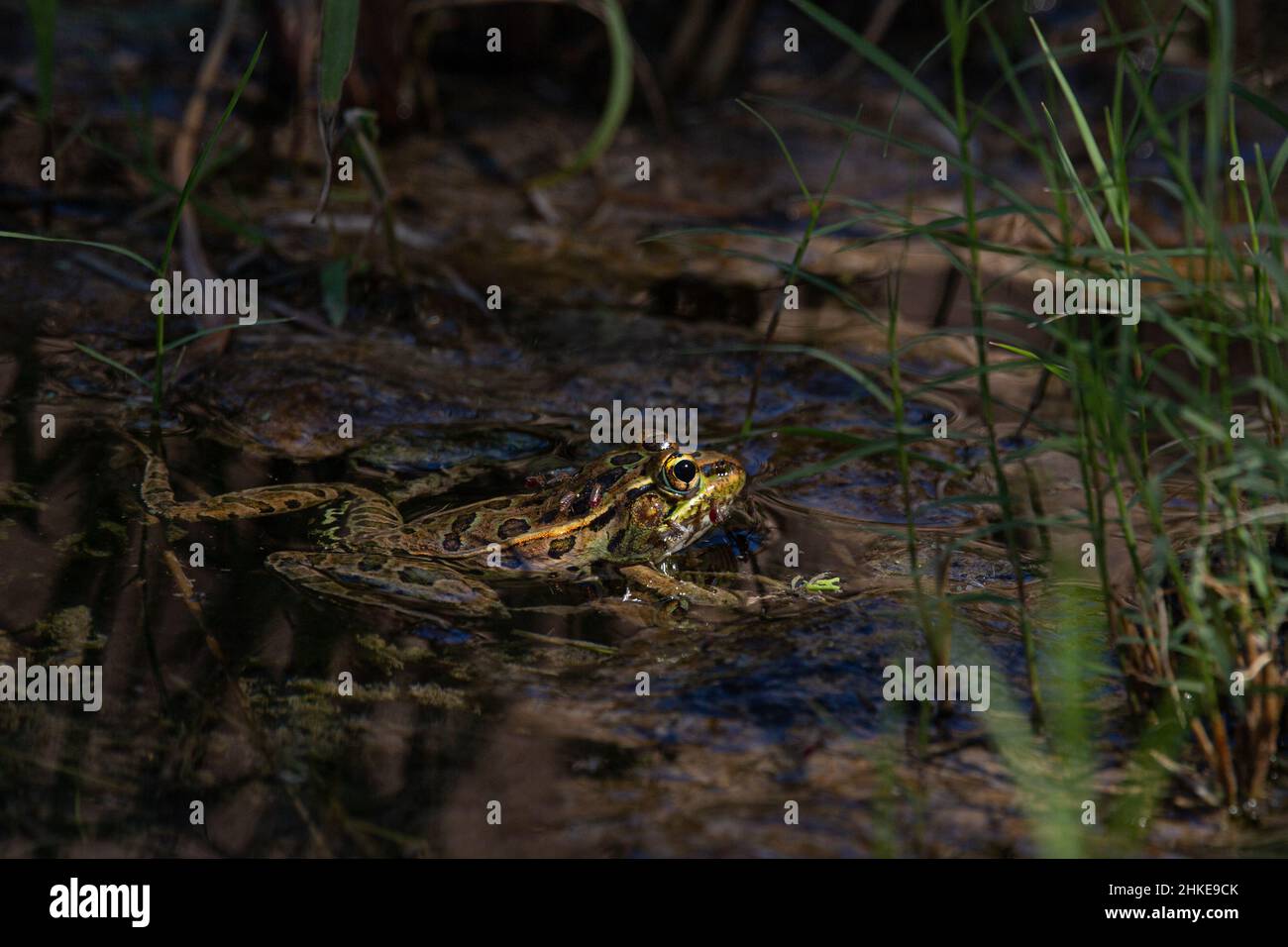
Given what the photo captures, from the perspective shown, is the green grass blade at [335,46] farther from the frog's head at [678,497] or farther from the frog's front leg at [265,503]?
the frog's head at [678,497]

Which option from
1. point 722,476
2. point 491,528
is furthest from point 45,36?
point 722,476

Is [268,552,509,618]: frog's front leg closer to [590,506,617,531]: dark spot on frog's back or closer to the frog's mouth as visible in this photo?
[590,506,617,531]: dark spot on frog's back

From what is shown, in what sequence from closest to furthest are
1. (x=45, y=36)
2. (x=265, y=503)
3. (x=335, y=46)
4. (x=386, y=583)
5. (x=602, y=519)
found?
1. (x=386, y=583)
2. (x=265, y=503)
3. (x=335, y=46)
4. (x=602, y=519)
5. (x=45, y=36)

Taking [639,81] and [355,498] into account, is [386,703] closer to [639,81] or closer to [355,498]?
[355,498]

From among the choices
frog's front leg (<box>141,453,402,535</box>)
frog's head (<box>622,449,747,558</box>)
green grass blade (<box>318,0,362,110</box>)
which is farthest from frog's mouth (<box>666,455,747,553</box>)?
green grass blade (<box>318,0,362,110</box>)

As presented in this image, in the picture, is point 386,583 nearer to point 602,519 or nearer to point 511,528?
point 511,528

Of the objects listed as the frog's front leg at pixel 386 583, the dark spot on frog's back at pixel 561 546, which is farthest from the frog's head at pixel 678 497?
the frog's front leg at pixel 386 583

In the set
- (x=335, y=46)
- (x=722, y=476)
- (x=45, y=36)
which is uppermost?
(x=45, y=36)
